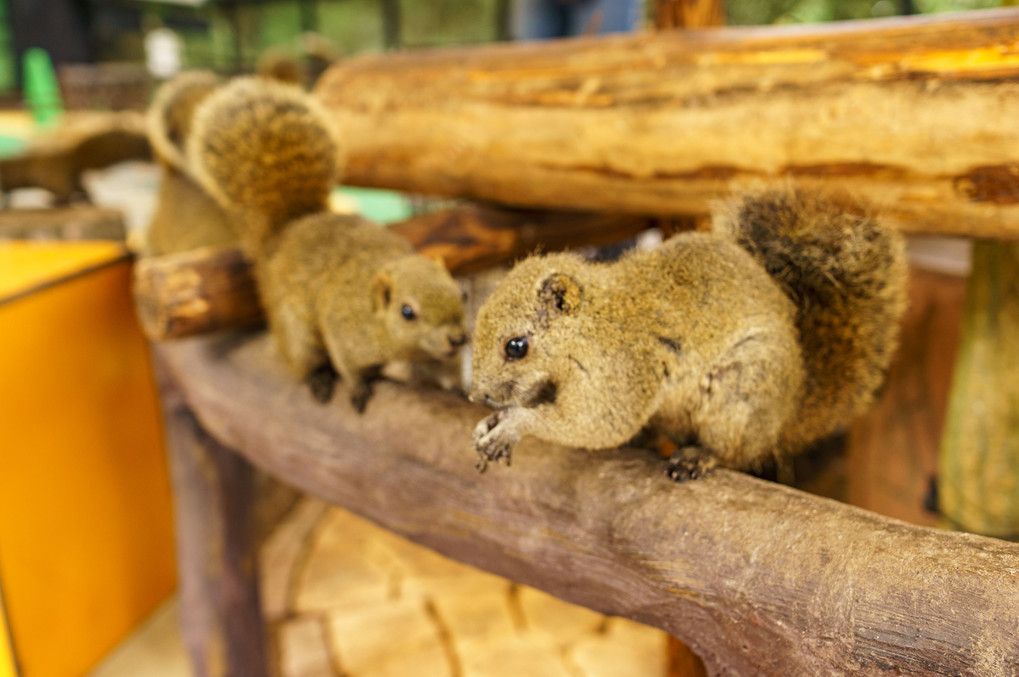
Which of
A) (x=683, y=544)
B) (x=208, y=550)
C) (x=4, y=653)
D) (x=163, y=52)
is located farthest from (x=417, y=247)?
(x=163, y=52)

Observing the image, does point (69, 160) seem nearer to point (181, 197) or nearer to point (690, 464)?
point (181, 197)

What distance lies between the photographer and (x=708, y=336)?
1.12 m

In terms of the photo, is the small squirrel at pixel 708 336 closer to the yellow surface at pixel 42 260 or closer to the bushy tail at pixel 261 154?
the bushy tail at pixel 261 154

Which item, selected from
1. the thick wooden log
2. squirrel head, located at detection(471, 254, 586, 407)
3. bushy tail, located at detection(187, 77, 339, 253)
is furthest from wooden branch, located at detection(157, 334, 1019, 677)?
the thick wooden log

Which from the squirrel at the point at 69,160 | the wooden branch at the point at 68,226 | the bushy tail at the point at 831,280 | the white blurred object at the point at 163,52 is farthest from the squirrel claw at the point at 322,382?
the white blurred object at the point at 163,52

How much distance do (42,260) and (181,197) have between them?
1.58ft

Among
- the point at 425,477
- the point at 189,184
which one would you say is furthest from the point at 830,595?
the point at 189,184

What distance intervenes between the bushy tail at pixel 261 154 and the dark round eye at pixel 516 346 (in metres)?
1.01

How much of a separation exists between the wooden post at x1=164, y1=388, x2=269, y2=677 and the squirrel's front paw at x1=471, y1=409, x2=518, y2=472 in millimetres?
1392

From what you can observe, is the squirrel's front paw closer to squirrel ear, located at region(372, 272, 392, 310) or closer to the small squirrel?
the small squirrel

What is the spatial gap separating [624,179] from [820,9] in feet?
5.40

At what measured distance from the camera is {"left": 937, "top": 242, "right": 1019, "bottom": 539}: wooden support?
185 cm

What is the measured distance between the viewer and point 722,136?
1729mm

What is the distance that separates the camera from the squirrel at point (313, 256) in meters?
1.49
